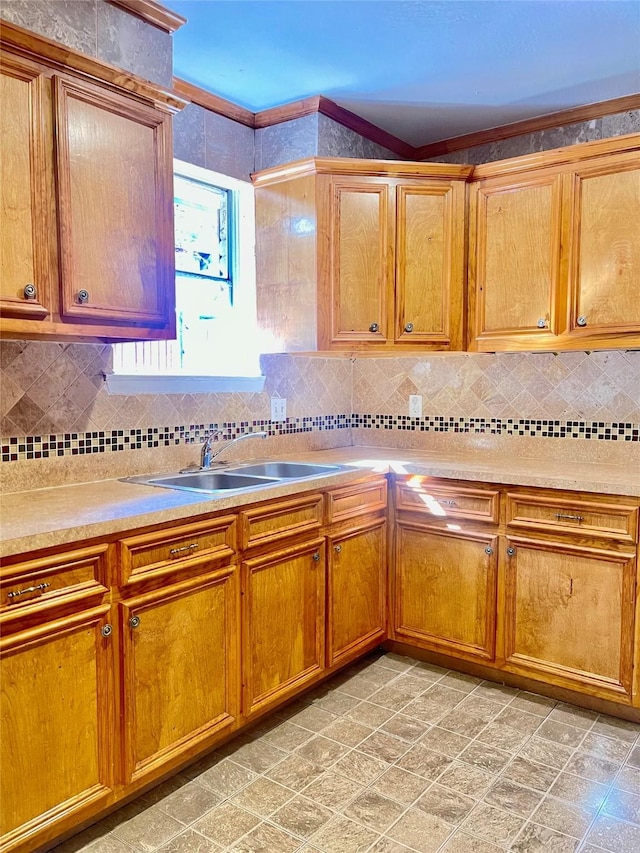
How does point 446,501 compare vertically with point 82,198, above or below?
below

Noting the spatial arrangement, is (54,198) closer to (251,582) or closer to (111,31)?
(111,31)

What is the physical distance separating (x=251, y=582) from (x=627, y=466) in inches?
68.9

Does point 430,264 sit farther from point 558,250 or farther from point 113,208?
point 113,208

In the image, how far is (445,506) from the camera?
2795 millimetres

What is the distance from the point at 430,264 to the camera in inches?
116

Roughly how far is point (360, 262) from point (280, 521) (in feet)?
4.27

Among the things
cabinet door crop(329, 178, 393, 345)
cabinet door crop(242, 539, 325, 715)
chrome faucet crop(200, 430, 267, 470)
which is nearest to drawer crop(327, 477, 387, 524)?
cabinet door crop(242, 539, 325, 715)

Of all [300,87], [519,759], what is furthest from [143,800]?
[300,87]

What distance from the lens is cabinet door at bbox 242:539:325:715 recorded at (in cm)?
224

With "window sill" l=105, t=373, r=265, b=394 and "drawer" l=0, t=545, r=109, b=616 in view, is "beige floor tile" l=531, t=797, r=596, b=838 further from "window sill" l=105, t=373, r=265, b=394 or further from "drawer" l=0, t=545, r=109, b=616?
"window sill" l=105, t=373, r=265, b=394

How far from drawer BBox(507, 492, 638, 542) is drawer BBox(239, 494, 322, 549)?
827 millimetres

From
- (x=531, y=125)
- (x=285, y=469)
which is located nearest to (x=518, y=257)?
(x=531, y=125)

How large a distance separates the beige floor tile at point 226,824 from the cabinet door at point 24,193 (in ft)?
5.17

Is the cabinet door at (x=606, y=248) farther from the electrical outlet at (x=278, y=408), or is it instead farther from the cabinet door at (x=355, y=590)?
the electrical outlet at (x=278, y=408)
